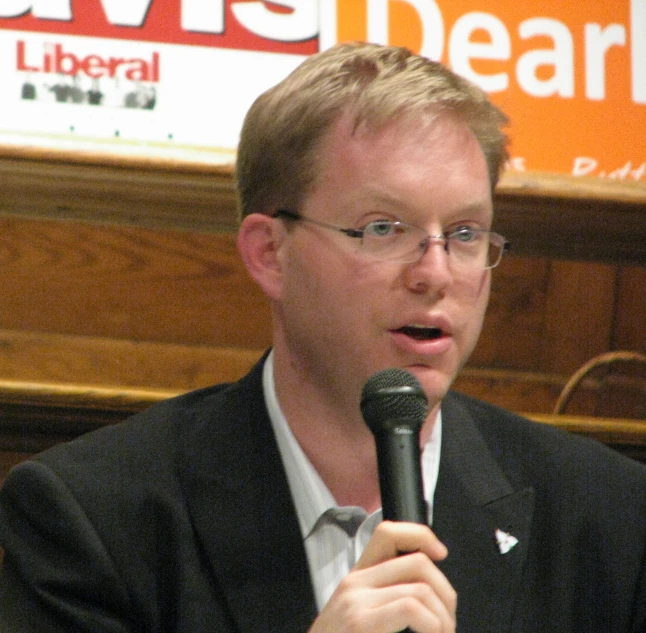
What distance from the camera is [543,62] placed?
2.21 metres

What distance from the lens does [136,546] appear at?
55.8 inches

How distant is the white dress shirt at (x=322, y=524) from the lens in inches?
56.2

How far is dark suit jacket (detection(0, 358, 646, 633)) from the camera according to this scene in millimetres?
1382

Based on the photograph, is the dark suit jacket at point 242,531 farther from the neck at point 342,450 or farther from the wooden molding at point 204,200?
the wooden molding at point 204,200

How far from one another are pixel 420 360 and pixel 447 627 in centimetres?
42

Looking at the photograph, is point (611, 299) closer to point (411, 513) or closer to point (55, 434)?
point (55, 434)

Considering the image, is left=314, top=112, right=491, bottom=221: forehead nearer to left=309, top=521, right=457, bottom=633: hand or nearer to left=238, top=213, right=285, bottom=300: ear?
left=238, top=213, right=285, bottom=300: ear

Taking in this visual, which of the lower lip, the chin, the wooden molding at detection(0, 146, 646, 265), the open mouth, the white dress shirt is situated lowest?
the white dress shirt

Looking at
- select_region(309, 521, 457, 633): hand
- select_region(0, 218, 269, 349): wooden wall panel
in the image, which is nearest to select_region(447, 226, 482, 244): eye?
select_region(309, 521, 457, 633): hand

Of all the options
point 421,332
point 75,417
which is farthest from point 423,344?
point 75,417

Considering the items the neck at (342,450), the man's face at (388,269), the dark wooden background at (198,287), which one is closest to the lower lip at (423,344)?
the man's face at (388,269)

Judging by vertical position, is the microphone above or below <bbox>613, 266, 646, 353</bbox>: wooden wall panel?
above

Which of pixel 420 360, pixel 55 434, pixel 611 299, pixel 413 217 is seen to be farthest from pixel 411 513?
pixel 611 299

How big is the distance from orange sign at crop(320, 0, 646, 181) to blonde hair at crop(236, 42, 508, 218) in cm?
59
